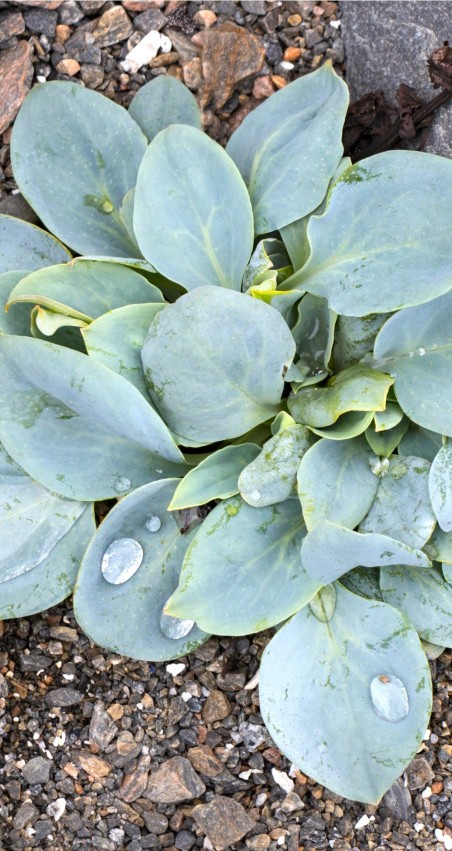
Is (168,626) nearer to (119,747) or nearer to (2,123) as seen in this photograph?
(119,747)

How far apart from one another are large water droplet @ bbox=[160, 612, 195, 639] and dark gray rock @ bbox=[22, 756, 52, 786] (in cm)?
34

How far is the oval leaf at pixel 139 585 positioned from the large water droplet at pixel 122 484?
0.20ft

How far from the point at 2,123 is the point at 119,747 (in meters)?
1.25

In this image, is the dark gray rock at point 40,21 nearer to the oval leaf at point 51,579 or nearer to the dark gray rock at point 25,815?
the oval leaf at point 51,579

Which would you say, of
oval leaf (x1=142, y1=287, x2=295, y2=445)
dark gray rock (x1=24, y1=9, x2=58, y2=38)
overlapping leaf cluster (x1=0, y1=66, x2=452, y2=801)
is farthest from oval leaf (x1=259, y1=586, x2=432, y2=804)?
dark gray rock (x1=24, y1=9, x2=58, y2=38)

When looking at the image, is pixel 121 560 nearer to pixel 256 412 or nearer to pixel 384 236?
pixel 256 412

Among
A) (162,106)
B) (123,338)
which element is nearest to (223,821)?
(123,338)

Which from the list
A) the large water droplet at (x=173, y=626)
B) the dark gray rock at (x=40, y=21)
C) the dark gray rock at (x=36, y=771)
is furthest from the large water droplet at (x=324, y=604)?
the dark gray rock at (x=40, y=21)

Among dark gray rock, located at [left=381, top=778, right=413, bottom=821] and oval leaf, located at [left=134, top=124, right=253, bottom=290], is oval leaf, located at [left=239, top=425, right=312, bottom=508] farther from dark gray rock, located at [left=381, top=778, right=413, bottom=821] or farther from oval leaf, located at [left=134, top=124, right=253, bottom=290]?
dark gray rock, located at [left=381, top=778, right=413, bottom=821]

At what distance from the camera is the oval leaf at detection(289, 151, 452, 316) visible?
1.41 m

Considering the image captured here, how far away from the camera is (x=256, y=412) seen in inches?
59.8

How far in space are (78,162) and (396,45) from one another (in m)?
0.70

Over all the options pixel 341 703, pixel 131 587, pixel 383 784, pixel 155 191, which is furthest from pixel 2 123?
pixel 383 784

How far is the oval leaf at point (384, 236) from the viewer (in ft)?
4.63
